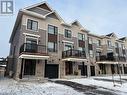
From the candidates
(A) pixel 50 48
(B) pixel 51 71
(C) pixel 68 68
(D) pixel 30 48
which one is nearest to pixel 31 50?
(D) pixel 30 48

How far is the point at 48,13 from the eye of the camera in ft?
74.2

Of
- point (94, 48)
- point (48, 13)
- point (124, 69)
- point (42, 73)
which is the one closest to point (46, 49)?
point (42, 73)

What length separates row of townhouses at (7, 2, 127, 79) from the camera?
18.6m

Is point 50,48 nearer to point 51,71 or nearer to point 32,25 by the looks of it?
point 51,71

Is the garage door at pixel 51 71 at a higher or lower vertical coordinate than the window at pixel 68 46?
lower

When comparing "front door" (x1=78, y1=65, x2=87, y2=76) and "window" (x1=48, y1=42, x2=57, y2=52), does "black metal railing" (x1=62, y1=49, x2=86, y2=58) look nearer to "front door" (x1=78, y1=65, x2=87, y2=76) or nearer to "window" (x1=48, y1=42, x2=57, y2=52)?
"window" (x1=48, y1=42, x2=57, y2=52)

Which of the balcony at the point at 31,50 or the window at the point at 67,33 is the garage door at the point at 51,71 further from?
the window at the point at 67,33

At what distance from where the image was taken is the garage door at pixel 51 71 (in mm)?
20616

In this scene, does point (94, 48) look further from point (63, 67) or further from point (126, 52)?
point (126, 52)

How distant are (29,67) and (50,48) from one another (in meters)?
4.86

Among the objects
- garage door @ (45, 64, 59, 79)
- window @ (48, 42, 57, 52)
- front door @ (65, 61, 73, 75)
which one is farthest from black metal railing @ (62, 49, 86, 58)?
garage door @ (45, 64, 59, 79)

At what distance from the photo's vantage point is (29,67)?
18.7m

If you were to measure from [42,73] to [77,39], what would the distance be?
10311 mm

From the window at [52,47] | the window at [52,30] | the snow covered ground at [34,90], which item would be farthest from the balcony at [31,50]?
the snow covered ground at [34,90]
